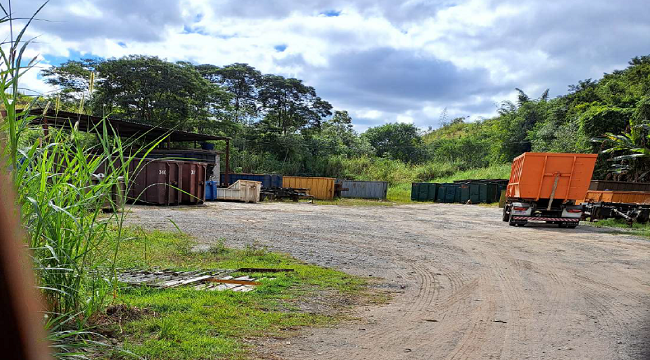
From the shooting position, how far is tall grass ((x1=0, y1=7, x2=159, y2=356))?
263cm

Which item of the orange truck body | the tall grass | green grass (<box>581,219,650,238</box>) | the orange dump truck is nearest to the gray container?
green grass (<box>581,219,650,238</box>)

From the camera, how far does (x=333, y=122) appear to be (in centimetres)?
5875

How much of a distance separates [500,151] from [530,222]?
1523 inches

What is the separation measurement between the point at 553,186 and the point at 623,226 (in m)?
4.35

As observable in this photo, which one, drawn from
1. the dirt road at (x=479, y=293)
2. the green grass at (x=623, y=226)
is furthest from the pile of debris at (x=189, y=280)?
the green grass at (x=623, y=226)

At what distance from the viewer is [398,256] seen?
8.71m

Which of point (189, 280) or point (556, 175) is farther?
point (556, 175)

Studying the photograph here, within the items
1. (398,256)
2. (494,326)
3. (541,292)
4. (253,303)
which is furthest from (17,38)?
(398,256)

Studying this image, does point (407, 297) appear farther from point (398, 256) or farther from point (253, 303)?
point (398, 256)

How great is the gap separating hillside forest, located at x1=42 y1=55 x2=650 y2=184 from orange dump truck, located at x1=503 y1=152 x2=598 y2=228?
27.3 feet

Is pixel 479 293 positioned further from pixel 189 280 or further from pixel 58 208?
pixel 58 208

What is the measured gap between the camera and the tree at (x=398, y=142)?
62.8m

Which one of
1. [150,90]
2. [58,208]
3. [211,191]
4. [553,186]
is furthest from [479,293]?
[150,90]

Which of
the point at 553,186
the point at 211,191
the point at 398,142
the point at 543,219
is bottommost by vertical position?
the point at 211,191
